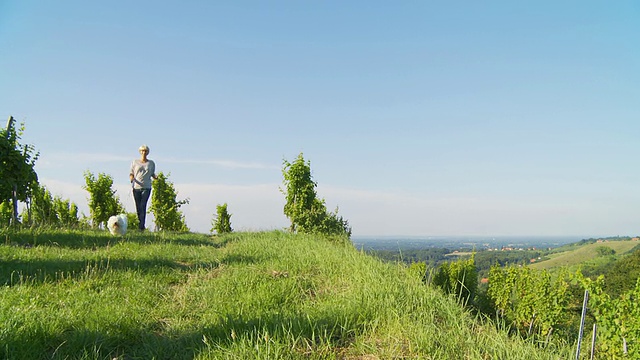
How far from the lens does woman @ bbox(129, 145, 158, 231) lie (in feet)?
32.6

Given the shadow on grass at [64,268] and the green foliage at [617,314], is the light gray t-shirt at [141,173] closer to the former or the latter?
the shadow on grass at [64,268]

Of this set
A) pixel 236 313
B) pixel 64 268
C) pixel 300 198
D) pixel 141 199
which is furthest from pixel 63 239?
pixel 300 198

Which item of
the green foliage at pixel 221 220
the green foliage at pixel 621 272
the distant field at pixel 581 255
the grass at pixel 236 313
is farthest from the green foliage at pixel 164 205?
the distant field at pixel 581 255

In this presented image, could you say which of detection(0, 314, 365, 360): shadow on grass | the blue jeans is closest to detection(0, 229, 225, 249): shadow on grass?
the blue jeans

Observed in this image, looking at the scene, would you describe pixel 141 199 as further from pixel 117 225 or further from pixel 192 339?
pixel 192 339

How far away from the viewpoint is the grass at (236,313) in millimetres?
2611

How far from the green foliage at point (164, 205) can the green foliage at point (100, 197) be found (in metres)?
1.97

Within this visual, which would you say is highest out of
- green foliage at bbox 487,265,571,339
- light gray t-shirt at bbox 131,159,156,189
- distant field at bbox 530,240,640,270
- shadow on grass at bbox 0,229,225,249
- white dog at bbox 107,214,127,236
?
light gray t-shirt at bbox 131,159,156,189

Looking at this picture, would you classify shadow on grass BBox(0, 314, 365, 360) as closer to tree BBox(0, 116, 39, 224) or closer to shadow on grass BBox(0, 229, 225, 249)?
shadow on grass BBox(0, 229, 225, 249)

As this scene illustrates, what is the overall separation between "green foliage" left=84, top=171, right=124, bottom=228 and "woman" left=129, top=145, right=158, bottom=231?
368 inches

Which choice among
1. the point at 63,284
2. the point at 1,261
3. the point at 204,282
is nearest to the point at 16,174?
the point at 1,261

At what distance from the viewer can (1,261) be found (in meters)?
4.95

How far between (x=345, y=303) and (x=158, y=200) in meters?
18.1

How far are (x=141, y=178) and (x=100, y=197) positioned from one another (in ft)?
32.5
